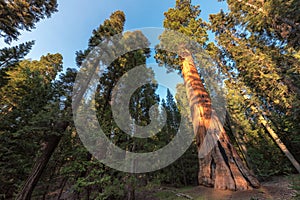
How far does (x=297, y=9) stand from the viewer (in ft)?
20.1

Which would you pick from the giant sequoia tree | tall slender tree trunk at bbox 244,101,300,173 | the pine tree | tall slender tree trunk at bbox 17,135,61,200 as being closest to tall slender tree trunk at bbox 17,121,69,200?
tall slender tree trunk at bbox 17,135,61,200

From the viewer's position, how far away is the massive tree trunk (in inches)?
195

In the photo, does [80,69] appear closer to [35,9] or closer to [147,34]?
[35,9]

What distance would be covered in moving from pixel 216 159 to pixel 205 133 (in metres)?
1.00

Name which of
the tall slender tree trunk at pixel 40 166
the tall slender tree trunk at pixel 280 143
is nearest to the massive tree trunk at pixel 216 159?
the tall slender tree trunk at pixel 40 166

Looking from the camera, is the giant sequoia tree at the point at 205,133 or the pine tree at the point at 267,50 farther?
the pine tree at the point at 267,50

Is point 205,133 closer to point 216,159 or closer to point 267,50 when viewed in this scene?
point 216,159

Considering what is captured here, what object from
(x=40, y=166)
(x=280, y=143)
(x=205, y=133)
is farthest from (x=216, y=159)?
(x=280, y=143)

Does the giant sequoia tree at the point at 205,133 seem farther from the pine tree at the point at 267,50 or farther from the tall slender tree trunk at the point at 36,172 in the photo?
the tall slender tree trunk at the point at 36,172

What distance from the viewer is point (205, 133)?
5.98 m

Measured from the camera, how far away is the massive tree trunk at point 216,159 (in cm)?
495

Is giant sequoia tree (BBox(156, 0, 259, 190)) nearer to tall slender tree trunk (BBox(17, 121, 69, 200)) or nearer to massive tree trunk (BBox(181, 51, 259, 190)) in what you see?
massive tree trunk (BBox(181, 51, 259, 190))

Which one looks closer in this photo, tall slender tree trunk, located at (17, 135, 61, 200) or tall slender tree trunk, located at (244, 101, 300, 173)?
tall slender tree trunk, located at (17, 135, 61, 200)

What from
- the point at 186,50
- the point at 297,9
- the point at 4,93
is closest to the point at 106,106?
the point at 186,50
